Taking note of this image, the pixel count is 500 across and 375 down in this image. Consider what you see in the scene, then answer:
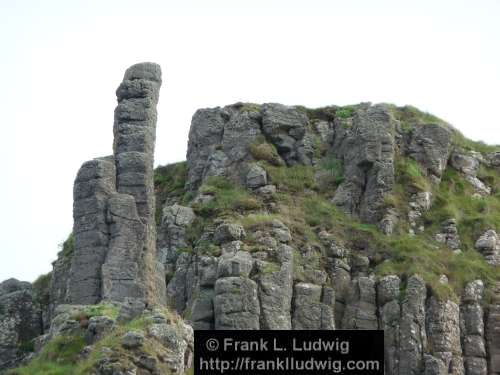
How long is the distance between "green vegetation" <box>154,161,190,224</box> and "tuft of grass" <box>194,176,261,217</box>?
4709mm

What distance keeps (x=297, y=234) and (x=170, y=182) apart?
50.4 feet

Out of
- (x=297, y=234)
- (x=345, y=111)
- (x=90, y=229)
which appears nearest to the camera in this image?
(x=90, y=229)

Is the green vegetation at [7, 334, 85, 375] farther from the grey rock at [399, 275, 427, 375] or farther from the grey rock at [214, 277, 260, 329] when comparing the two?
the grey rock at [399, 275, 427, 375]

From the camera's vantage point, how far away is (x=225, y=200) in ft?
223

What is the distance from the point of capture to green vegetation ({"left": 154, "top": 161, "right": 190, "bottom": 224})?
76062 mm

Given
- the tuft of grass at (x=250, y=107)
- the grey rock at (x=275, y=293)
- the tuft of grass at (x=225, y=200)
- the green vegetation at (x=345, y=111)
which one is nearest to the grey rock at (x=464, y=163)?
the green vegetation at (x=345, y=111)

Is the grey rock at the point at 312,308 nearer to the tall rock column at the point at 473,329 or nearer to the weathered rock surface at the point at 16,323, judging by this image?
the tall rock column at the point at 473,329

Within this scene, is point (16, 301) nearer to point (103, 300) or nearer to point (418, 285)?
point (103, 300)

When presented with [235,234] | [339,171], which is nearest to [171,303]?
[235,234]

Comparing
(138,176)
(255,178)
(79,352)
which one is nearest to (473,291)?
(255,178)

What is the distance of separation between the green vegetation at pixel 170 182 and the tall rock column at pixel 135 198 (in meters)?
13.3

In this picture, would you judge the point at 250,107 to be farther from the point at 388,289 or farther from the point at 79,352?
the point at 79,352

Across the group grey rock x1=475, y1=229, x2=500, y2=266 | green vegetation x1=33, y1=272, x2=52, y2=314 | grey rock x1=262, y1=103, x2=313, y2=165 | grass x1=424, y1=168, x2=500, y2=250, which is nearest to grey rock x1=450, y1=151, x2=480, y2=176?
grass x1=424, y1=168, x2=500, y2=250

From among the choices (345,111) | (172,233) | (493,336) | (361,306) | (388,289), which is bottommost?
(493,336)
